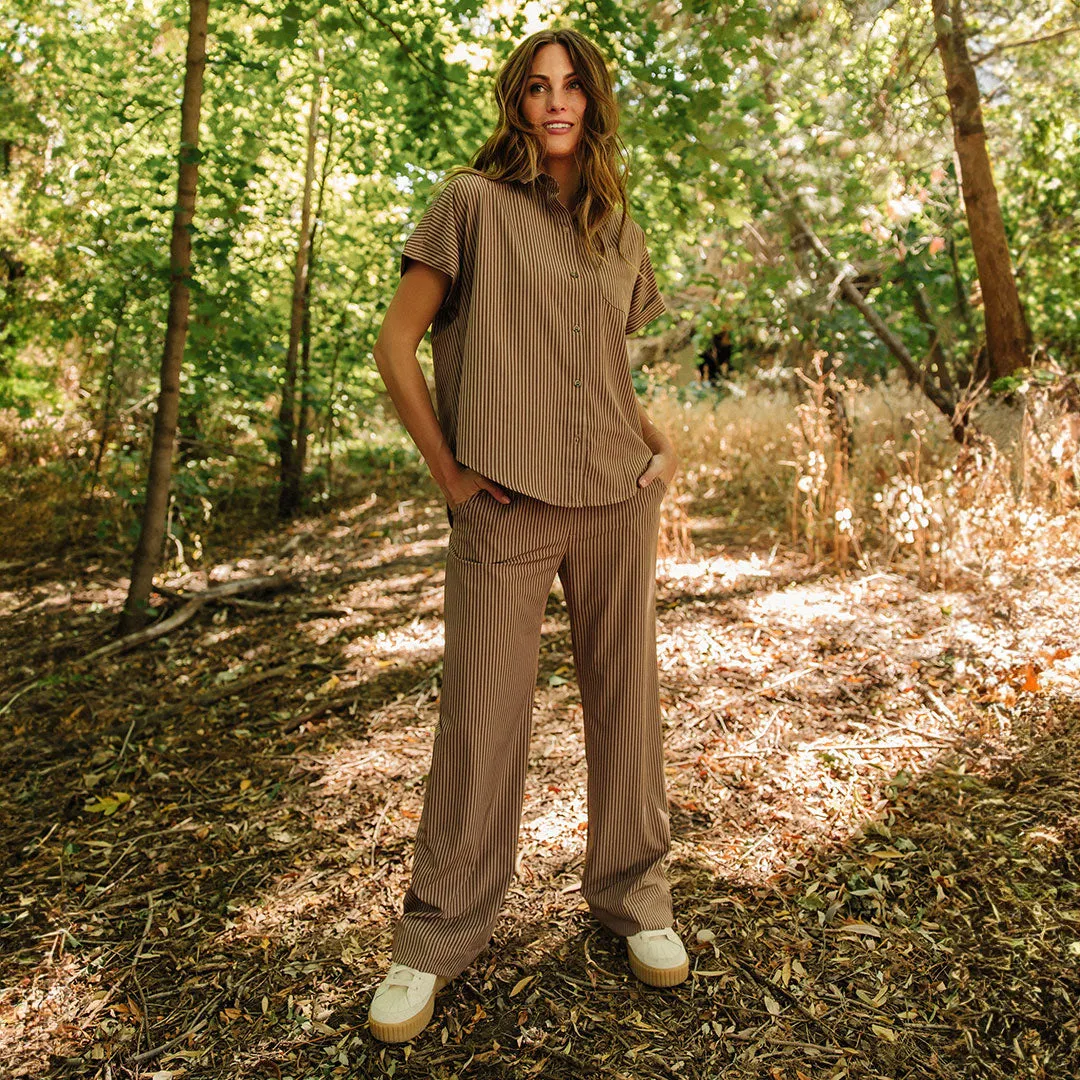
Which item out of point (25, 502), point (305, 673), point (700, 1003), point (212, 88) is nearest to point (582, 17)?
point (212, 88)

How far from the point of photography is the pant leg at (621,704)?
186 centimetres

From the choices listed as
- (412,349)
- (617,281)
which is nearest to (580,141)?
(617,281)

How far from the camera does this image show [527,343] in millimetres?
1699

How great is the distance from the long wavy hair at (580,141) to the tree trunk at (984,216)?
420 centimetres

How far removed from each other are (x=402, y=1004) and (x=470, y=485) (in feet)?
3.44

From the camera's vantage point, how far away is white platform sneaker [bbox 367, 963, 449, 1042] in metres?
1.77

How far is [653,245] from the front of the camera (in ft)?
17.4

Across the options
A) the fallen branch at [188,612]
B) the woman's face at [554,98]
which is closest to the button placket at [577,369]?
the woman's face at [554,98]

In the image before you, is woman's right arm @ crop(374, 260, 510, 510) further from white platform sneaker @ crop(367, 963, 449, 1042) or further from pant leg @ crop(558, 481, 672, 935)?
white platform sneaker @ crop(367, 963, 449, 1042)

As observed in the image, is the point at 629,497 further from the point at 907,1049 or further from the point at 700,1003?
the point at 907,1049

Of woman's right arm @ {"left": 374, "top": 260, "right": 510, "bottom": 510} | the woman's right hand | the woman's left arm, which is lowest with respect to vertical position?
the woman's right hand

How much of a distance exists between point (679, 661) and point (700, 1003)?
1654 millimetres

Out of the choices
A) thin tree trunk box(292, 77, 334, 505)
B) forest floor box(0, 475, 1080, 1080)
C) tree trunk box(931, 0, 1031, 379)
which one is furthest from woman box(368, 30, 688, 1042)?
Answer: thin tree trunk box(292, 77, 334, 505)

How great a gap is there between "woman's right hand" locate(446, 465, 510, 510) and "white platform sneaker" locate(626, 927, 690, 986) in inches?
40.9
